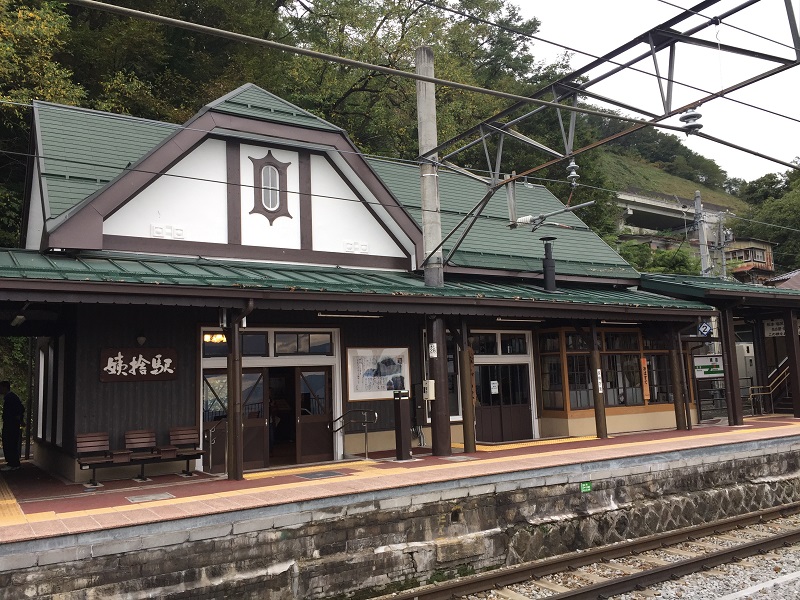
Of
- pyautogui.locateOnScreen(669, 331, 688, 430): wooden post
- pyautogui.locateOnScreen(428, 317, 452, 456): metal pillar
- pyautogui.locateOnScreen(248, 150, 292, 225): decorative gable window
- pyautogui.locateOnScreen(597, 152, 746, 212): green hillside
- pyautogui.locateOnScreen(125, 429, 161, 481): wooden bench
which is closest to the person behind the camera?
pyautogui.locateOnScreen(125, 429, 161, 481): wooden bench

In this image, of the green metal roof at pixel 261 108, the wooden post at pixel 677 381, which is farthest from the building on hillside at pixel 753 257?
the green metal roof at pixel 261 108

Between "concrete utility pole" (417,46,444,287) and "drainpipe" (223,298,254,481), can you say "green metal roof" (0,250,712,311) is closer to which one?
"concrete utility pole" (417,46,444,287)

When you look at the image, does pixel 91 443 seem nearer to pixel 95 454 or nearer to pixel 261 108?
pixel 95 454

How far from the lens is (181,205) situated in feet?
40.4

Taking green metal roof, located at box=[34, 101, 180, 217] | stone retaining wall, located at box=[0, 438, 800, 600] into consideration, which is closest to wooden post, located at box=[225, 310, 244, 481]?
stone retaining wall, located at box=[0, 438, 800, 600]

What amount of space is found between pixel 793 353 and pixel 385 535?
1424cm

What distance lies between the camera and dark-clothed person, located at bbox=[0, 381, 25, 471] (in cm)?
1212

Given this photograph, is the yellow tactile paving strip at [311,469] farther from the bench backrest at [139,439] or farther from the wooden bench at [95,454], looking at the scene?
the wooden bench at [95,454]

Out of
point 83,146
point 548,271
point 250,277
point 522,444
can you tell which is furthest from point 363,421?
point 83,146

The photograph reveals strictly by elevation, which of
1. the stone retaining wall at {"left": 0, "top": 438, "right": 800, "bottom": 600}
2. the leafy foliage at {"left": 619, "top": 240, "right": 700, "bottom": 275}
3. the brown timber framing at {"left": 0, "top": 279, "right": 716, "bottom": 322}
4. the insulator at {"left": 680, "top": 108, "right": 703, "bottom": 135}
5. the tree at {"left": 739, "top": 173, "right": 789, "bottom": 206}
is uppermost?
the tree at {"left": 739, "top": 173, "right": 789, "bottom": 206}

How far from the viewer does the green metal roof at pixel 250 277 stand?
9.26 meters

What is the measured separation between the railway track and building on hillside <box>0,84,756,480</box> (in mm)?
3691

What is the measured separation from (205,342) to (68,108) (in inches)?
253

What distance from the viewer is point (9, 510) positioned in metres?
8.19
